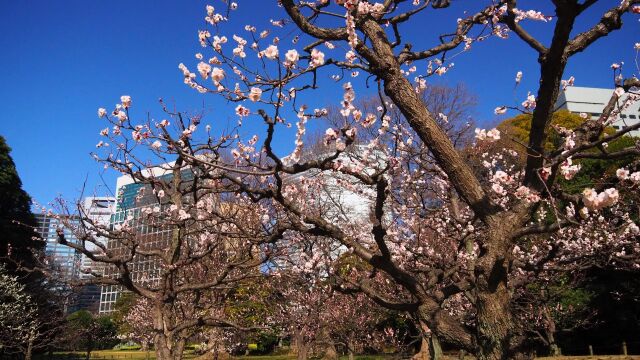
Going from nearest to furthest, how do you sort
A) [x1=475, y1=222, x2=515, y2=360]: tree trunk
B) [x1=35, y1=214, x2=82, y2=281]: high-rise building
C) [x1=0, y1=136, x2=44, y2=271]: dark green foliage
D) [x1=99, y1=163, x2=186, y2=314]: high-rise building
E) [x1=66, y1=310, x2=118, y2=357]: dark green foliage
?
1. [x1=475, y1=222, x2=515, y2=360]: tree trunk
2. [x1=35, y1=214, x2=82, y2=281]: high-rise building
3. [x1=99, y1=163, x2=186, y2=314]: high-rise building
4. [x1=0, y1=136, x2=44, y2=271]: dark green foliage
5. [x1=66, y1=310, x2=118, y2=357]: dark green foliage

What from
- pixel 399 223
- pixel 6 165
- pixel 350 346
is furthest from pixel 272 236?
pixel 6 165

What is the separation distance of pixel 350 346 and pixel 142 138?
9.08m

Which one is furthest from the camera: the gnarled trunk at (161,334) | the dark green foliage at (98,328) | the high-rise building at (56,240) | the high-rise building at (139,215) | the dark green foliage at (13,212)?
the dark green foliage at (98,328)

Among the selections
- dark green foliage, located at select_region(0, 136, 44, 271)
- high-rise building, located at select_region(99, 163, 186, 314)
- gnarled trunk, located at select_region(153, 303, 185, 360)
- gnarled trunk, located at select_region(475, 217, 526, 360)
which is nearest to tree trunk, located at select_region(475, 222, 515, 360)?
gnarled trunk, located at select_region(475, 217, 526, 360)

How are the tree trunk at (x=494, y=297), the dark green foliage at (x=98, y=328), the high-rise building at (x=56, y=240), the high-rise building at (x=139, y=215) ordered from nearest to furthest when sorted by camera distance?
the tree trunk at (x=494, y=297)
the high-rise building at (x=56, y=240)
the high-rise building at (x=139, y=215)
the dark green foliage at (x=98, y=328)

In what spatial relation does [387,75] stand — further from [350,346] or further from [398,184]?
[350,346]

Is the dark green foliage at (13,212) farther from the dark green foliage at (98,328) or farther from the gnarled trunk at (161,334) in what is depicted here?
the gnarled trunk at (161,334)

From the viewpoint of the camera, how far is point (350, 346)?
12719 millimetres

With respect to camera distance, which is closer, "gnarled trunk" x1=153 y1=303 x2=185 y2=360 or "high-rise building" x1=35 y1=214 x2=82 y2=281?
"gnarled trunk" x1=153 y1=303 x2=185 y2=360

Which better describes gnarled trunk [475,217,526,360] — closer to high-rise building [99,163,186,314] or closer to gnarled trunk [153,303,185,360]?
gnarled trunk [153,303,185,360]

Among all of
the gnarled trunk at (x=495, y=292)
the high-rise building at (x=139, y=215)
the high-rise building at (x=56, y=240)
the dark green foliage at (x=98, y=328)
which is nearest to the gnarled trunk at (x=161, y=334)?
the high-rise building at (x=56, y=240)

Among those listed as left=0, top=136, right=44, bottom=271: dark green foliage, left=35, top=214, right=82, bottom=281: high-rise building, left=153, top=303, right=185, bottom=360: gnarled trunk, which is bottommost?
left=153, top=303, right=185, bottom=360: gnarled trunk

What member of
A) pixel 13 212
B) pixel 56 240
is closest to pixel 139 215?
pixel 56 240

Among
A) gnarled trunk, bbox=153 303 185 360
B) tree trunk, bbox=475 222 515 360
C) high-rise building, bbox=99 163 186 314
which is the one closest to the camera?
tree trunk, bbox=475 222 515 360
